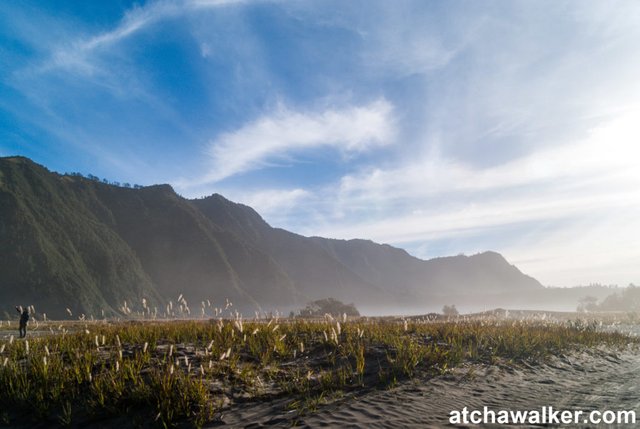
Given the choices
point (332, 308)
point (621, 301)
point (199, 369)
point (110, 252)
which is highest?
point (110, 252)

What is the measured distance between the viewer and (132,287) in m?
107

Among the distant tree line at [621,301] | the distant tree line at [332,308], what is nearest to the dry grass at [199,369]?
the distant tree line at [332,308]

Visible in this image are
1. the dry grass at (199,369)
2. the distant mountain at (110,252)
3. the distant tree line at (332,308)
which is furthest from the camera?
the distant mountain at (110,252)

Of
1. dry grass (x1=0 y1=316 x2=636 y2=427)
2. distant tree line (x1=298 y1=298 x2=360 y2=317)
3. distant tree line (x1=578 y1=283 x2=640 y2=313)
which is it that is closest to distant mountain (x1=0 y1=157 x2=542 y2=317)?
distant tree line (x1=298 y1=298 x2=360 y2=317)

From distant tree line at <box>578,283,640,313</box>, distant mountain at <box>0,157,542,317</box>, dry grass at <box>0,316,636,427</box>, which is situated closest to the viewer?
dry grass at <box>0,316,636,427</box>

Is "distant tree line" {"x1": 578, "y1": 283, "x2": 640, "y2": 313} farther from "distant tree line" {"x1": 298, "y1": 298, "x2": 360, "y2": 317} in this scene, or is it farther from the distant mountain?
the distant mountain

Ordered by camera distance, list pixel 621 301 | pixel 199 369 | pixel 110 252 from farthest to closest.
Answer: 1. pixel 110 252
2. pixel 621 301
3. pixel 199 369

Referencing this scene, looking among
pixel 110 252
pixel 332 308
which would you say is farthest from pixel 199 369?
pixel 110 252

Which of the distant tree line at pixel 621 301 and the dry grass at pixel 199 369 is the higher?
the dry grass at pixel 199 369

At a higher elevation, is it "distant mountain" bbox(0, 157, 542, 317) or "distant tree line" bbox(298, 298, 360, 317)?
"distant mountain" bbox(0, 157, 542, 317)

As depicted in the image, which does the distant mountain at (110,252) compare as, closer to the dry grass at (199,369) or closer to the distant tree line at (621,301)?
the dry grass at (199,369)

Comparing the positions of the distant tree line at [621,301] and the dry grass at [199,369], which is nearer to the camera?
the dry grass at [199,369]

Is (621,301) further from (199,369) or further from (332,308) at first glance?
(199,369)

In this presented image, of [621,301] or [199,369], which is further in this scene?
[621,301]
